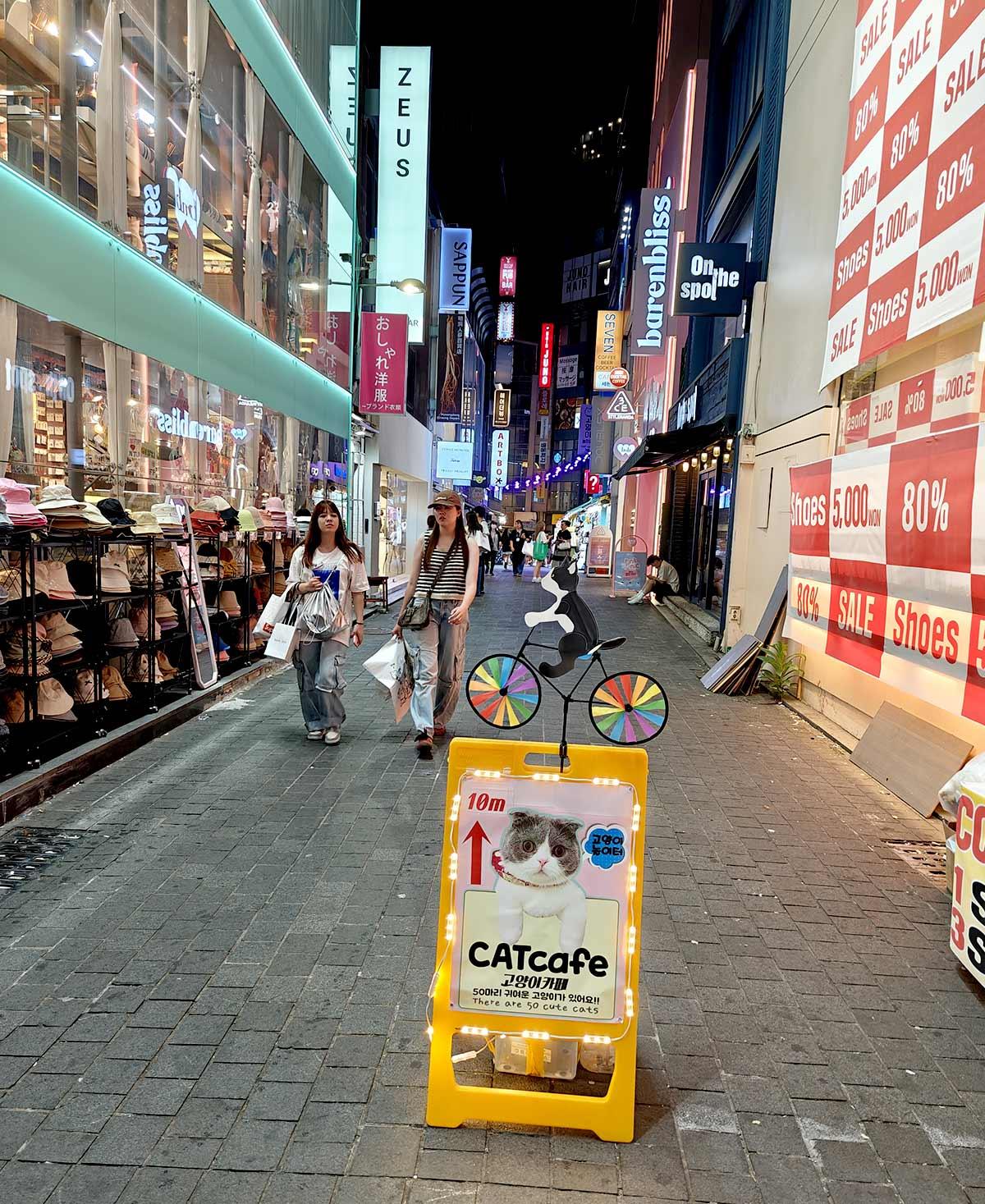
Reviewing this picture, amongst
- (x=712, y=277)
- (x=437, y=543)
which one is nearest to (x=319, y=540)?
(x=437, y=543)

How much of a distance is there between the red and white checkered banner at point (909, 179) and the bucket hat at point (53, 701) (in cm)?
676

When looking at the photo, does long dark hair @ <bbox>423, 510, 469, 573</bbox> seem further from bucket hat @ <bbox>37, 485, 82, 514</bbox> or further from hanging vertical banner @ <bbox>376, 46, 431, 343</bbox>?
hanging vertical banner @ <bbox>376, 46, 431, 343</bbox>

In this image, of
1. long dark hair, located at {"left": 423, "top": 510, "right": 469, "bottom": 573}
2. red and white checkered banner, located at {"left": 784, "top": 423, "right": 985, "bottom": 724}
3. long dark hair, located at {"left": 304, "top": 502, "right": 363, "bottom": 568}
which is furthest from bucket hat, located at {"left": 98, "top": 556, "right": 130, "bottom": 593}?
red and white checkered banner, located at {"left": 784, "top": 423, "right": 985, "bottom": 724}

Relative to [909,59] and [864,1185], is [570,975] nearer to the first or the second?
[864,1185]

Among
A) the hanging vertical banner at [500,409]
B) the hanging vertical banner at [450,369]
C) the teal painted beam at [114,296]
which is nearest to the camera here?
the teal painted beam at [114,296]

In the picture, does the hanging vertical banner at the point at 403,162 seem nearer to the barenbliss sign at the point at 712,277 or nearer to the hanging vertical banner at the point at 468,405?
the barenbliss sign at the point at 712,277

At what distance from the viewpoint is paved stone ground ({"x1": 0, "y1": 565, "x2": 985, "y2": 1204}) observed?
7.76 ft

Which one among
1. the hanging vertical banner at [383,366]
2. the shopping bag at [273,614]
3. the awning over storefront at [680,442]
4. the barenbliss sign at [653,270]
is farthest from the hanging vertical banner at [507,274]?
the shopping bag at [273,614]

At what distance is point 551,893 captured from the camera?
256 cm

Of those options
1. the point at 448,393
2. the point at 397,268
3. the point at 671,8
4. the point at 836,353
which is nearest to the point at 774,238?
the point at 836,353

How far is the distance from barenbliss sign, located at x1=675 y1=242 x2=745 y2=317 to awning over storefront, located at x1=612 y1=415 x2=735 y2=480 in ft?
5.67

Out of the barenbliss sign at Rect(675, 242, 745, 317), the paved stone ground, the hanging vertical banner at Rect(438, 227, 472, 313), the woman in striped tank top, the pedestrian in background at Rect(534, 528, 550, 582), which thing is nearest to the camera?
the paved stone ground

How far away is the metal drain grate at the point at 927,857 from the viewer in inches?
182

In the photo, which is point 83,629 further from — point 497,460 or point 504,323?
point 504,323
